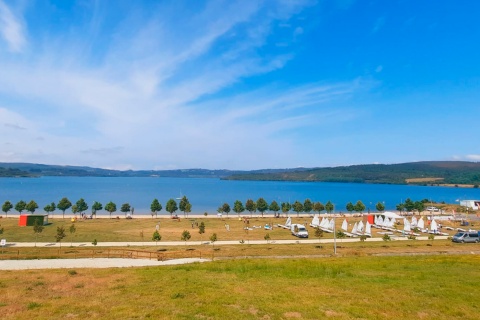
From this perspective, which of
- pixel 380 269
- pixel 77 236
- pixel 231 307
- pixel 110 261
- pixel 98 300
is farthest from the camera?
pixel 77 236

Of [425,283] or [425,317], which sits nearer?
[425,317]

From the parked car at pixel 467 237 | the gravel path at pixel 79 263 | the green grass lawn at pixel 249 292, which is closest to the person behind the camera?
the green grass lawn at pixel 249 292

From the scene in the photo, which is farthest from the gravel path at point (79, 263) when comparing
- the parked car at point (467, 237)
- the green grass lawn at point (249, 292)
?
the parked car at point (467, 237)

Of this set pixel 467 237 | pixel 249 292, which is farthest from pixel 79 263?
pixel 467 237

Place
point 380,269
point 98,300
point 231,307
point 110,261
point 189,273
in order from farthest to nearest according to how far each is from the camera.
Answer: point 110,261 → point 380,269 → point 189,273 → point 98,300 → point 231,307

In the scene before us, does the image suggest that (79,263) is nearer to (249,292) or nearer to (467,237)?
(249,292)

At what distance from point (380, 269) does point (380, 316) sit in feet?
35.2

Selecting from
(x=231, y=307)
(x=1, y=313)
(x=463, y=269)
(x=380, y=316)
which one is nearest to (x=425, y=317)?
(x=380, y=316)

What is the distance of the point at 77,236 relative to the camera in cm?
5081

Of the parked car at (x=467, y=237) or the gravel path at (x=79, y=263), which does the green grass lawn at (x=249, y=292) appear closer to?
the gravel path at (x=79, y=263)

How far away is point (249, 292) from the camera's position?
54.6 ft

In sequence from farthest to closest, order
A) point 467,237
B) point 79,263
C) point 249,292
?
point 467,237
point 79,263
point 249,292

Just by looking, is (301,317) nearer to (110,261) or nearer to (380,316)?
(380,316)

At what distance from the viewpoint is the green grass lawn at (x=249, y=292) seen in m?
13.5
